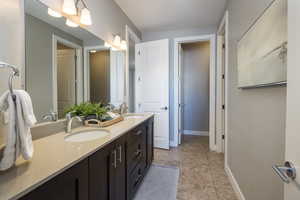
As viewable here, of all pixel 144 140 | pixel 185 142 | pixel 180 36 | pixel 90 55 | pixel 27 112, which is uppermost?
pixel 180 36

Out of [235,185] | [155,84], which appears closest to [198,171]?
[235,185]

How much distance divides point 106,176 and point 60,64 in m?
1.10

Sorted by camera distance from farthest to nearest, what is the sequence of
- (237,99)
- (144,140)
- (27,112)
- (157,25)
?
(157,25) → (144,140) → (237,99) → (27,112)

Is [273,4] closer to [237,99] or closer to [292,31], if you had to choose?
[292,31]

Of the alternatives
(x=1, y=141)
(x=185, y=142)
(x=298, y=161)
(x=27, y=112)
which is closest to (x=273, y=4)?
(x=298, y=161)

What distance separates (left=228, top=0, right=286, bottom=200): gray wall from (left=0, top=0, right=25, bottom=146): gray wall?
1.69 metres

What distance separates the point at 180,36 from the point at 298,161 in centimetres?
325

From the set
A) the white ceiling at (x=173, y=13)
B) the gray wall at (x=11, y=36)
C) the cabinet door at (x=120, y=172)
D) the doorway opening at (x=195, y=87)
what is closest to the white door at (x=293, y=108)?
the cabinet door at (x=120, y=172)

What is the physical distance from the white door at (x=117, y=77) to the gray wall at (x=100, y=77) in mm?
105

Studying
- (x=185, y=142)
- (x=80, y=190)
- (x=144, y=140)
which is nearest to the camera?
(x=80, y=190)

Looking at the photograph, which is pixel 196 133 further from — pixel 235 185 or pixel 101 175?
pixel 101 175

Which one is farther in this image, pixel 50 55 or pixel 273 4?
pixel 50 55

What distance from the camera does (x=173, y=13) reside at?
277 centimetres

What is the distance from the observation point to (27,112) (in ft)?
2.42
